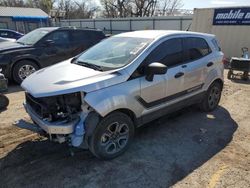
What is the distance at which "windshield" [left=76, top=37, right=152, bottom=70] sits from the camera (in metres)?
3.96

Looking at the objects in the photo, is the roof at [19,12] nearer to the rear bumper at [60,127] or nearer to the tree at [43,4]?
the tree at [43,4]

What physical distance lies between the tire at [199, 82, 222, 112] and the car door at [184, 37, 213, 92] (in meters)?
0.47

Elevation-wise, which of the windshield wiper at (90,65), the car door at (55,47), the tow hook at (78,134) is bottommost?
the tow hook at (78,134)

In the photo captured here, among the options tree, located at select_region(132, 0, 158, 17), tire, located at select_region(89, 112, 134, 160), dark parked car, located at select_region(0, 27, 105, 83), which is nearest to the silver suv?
tire, located at select_region(89, 112, 134, 160)

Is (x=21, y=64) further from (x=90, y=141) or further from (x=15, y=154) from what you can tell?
(x=90, y=141)

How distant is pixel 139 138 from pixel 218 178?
147cm

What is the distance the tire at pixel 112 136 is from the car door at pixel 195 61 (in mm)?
1546

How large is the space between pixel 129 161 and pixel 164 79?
142 centimetres

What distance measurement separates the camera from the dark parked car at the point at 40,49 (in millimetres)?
7730

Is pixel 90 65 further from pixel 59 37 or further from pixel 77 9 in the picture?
pixel 77 9

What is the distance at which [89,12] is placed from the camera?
55.4 m

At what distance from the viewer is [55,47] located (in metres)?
8.54

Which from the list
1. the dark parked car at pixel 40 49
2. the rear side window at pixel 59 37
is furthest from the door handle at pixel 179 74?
the rear side window at pixel 59 37

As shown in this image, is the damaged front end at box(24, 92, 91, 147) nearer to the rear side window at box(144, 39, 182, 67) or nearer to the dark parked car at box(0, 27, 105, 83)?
the rear side window at box(144, 39, 182, 67)
